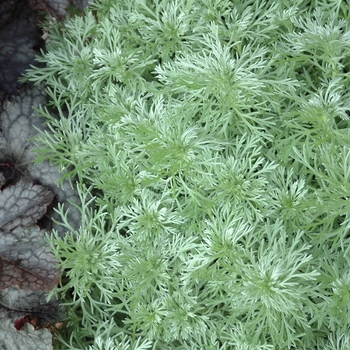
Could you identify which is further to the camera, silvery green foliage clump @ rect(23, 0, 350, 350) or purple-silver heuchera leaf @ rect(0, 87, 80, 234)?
purple-silver heuchera leaf @ rect(0, 87, 80, 234)

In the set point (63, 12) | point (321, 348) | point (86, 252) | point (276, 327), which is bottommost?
point (321, 348)

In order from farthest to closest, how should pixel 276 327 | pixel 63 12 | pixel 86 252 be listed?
pixel 63 12
pixel 86 252
pixel 276 327

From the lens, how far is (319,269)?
1.27 meters

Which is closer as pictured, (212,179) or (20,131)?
(212,179)

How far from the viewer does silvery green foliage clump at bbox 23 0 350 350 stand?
126 cm

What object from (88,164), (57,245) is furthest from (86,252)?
(88,164)

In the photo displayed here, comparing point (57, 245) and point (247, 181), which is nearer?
point (247, 181)

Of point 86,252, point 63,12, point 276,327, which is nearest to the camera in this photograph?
point 276,327

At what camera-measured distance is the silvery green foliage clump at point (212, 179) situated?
1.26 metres

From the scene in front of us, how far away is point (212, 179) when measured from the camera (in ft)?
4.26

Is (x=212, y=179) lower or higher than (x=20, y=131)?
lower

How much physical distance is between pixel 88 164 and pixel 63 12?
0.48 metres

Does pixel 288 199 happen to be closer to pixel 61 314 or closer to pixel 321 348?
pixel 321 348

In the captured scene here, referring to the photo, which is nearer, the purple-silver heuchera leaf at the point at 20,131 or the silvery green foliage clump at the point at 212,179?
the silvery green foliage clump at the point at 212,179
